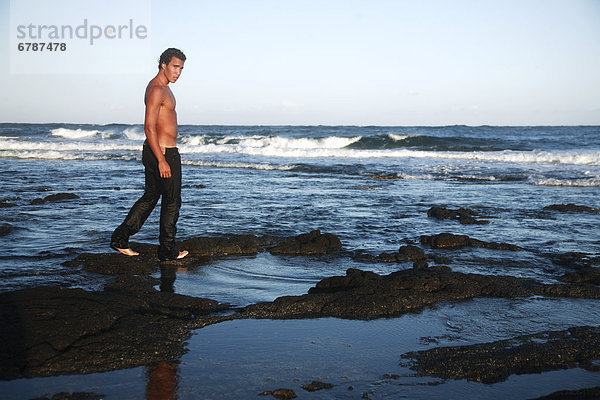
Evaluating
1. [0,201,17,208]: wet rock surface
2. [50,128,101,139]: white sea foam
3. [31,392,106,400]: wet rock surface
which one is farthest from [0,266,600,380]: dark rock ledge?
[50,128,101,139]: white sea foam

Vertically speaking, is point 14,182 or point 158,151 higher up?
point 158,151

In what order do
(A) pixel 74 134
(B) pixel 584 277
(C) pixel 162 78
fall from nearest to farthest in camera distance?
(B) pixel 584 277
(C) pixel 162 78
(A) pixel 74 134

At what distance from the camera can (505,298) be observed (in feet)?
14.8

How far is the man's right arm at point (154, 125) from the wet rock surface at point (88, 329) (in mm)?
1623

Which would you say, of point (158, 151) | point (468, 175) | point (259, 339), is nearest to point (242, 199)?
point (158, 151)

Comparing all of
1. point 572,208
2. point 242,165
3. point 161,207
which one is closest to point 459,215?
point 572,208

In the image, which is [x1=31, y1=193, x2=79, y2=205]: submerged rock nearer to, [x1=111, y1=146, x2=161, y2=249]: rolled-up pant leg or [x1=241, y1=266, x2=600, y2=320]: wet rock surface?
[x1=111, y1=146, x2=161, y2=249]: rolled-up pant leg

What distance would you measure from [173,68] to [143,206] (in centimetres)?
141

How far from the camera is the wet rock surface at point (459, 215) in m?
8.58

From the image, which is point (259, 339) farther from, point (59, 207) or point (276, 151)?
point (276, 151)

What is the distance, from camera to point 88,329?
3344mm

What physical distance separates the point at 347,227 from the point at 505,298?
3.65 meters

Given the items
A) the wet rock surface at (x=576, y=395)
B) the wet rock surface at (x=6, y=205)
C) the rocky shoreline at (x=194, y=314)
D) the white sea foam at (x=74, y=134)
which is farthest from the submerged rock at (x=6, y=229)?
the white sea foam at (x=74, y=134)

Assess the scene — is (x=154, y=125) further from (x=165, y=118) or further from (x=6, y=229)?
(x=6, y=229)
